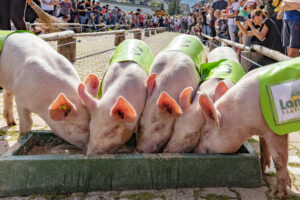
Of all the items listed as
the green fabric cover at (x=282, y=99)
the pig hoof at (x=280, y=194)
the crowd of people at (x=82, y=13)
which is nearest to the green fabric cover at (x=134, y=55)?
the green fabric cover at (x=282, y=99)

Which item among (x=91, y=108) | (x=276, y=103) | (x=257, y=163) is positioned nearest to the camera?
(x=276, y=103)

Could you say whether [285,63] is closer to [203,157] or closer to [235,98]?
[235,98]

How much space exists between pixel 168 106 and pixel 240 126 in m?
0.71

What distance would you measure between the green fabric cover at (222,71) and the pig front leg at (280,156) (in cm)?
105

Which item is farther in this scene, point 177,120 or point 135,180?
point 177,120

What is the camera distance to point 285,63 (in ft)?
9.51

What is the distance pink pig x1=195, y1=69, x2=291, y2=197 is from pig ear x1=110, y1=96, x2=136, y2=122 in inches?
26.6

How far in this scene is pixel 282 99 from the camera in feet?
8.93

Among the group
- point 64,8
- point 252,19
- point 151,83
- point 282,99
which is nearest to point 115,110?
point 151,83

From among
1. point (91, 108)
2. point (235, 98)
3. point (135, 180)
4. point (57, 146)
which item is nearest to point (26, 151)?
point (57, 146)

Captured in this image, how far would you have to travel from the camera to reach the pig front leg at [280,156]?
2.82 meters

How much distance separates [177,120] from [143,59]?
1.08 m

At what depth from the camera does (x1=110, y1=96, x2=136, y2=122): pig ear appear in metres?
2.89

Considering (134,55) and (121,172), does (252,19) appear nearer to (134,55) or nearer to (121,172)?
(134,55)
